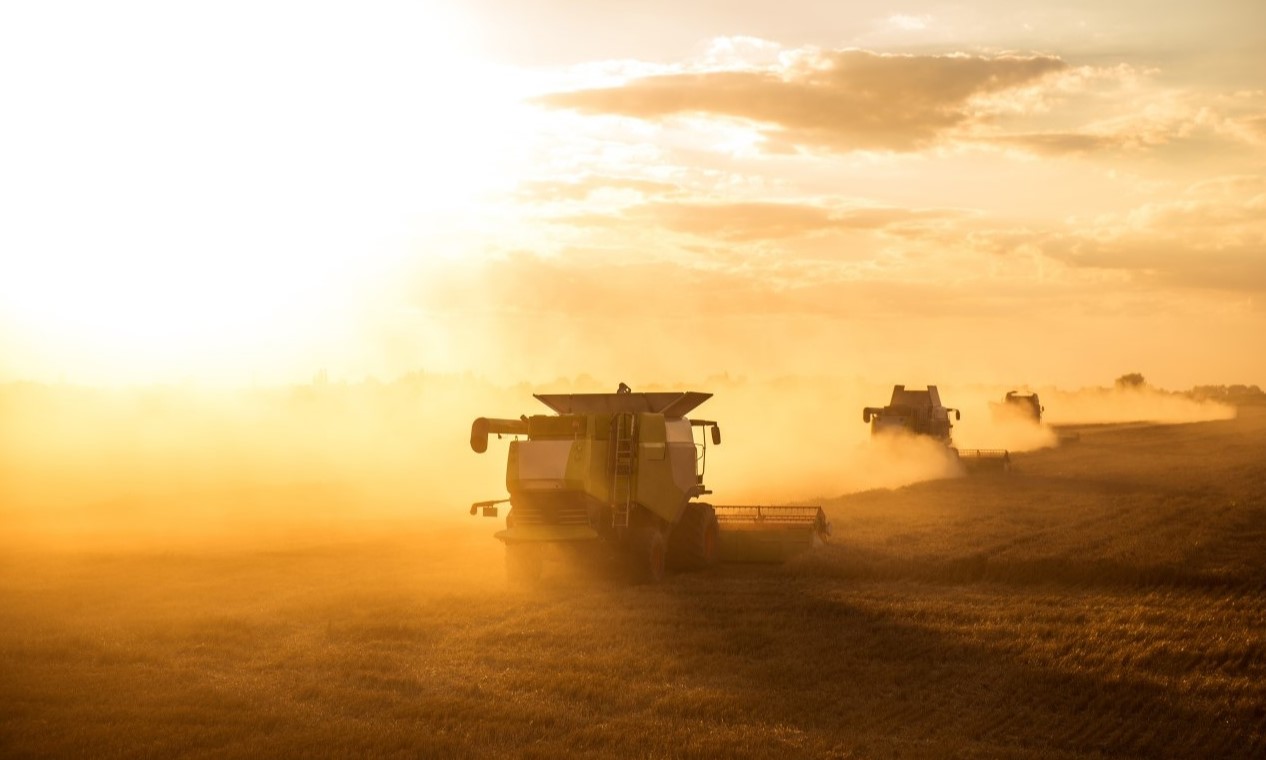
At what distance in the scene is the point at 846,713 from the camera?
47.0 feet

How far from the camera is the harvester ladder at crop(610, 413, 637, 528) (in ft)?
79.4

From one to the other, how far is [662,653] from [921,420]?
134 feet

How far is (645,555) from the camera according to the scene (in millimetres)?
24219

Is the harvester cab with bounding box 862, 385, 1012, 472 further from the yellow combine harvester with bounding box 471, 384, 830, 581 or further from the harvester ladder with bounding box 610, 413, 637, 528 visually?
the harvester ladder with bounding box 610, 413, 637, 528

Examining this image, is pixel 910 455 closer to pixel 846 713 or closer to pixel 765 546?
pixel 765 546

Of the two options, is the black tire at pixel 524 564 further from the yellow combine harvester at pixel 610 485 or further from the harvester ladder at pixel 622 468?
the harvester ladder at pixel 622 468

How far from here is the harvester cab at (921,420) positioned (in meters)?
56.1

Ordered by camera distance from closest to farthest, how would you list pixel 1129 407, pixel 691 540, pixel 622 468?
1. pixel 622 468
2. pixel 691 540
3. pixel 1129 407

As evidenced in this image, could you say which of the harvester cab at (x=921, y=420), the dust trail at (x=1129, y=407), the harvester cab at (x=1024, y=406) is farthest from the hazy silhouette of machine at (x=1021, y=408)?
the dust trail at (x=1129, y=407)

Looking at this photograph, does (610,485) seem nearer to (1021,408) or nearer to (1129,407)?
(1021,408)

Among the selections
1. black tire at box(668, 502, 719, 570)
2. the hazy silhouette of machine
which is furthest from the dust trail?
black tire at box(668, 502, 719, 570)

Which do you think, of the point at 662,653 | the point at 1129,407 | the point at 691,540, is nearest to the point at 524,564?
the point at 691,540

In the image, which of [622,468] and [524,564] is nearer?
[524,564]

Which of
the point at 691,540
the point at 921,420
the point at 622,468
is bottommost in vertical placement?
the point at 691,540
